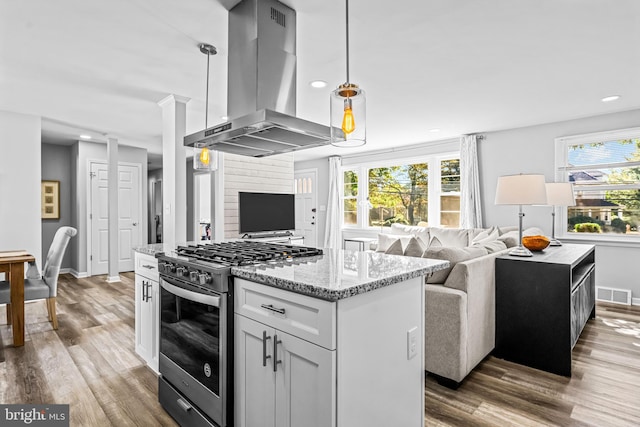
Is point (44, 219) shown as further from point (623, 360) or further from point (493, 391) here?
point (623, 360)

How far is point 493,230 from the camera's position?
197 inches

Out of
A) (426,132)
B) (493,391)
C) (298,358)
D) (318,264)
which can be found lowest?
(493,391)

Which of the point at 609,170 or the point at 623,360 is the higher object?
the point at 609,170

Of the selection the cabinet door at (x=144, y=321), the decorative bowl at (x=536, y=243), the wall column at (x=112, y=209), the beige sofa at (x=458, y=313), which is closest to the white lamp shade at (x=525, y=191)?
the decorative bowl at (x=536, y=243)

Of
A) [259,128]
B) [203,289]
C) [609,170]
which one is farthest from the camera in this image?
[609,170]

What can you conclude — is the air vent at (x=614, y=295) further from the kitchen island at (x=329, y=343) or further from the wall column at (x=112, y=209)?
the wall column at (x=112, y=209)

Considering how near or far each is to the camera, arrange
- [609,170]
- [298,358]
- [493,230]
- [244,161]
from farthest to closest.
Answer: [244,161] → [493,230] → [609,170] → [298,358]

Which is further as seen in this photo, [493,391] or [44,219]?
[44,219]

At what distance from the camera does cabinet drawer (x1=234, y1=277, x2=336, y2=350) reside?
Result: 1228 millimetres

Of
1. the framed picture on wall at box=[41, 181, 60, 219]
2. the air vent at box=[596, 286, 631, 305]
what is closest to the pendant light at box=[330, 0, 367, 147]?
the air vent at box=[596, 286, 631, 305]

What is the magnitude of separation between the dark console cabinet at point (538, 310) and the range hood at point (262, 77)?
1860mm

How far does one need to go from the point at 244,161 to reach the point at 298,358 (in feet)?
14.4

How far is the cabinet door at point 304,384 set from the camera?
3.99 ft

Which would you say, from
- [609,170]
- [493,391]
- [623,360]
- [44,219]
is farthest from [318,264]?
[44,219]
